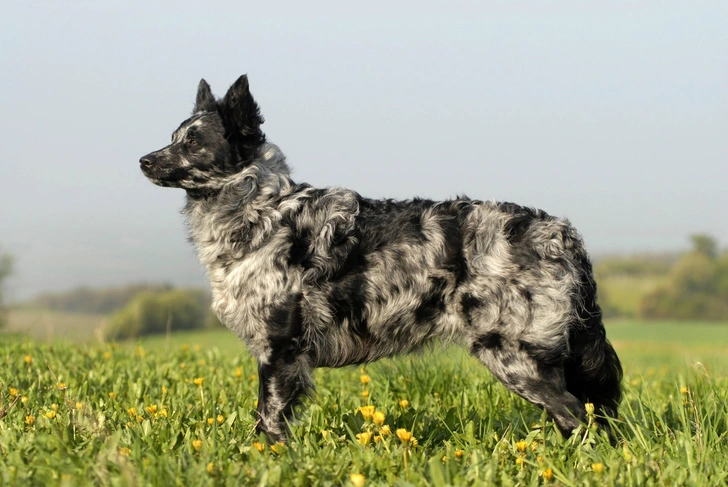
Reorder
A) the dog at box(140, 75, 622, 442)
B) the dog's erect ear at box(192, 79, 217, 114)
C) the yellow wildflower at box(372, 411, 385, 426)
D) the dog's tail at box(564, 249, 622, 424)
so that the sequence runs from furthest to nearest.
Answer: the dog's erect ear at box(192, 79, 217, 114)
the dog's tail at box(564, 249, 622, 424)
the dog at box(140, 75, 622, 442)
the yellow wildflower at box(372, 411, 385, 426)

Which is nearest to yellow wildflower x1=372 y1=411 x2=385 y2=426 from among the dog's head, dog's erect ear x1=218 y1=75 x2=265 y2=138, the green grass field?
the green grass field

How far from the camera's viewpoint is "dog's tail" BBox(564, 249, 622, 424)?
523 centimetres

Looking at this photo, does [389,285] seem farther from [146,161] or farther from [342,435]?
[146,161]

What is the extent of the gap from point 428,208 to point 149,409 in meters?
2.40

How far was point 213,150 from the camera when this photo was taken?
549 centimetres

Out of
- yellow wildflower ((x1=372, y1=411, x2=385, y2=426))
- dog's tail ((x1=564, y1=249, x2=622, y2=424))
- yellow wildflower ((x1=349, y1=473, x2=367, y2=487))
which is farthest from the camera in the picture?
dog's tail ((x1=564, y1=249, x2=622, y2=424))

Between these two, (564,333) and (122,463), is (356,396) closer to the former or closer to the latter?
(564,333)

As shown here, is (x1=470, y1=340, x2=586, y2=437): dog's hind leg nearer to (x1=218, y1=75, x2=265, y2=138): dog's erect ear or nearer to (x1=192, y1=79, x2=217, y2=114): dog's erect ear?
(x1=218, y1=75, x2=265, y2=138): dog's erect ear

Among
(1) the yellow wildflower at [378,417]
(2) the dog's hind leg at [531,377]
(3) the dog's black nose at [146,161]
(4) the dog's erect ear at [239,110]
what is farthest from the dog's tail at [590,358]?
(3) the dog's black nose at [146,161]

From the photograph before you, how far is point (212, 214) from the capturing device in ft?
18.1

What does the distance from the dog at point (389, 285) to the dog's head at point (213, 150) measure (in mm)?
13

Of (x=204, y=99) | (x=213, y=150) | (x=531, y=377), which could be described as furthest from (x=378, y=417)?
(x=204, y=99)

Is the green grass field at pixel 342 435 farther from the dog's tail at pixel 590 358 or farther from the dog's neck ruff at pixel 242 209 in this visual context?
the dog's neck ruff at pixel 242 209

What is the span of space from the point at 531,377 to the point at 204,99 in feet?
10.9
